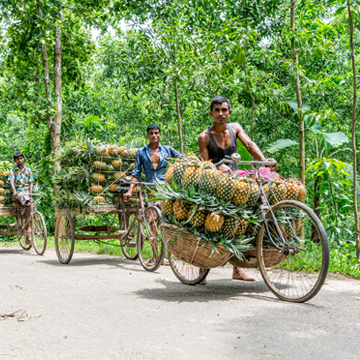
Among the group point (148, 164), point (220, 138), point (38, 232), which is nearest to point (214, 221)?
point (220, 138)

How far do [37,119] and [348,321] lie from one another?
38.1 ft

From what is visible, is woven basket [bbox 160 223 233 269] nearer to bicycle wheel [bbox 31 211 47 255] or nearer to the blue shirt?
the blue shirt

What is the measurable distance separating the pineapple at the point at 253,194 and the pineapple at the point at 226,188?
24cm

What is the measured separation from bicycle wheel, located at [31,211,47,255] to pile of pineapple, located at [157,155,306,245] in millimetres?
5964

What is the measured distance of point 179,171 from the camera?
16.3 feet

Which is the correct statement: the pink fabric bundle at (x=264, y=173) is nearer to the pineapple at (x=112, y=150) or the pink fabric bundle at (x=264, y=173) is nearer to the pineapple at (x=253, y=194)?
the pineapple at (x=253, y=194)

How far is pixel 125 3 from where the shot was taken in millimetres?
11531

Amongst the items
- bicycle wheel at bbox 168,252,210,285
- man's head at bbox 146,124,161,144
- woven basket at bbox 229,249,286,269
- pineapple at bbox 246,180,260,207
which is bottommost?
bicycle wheel at bbox 168,252,210,285

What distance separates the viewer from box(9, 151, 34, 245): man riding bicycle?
428 inches

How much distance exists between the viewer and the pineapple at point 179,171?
493 cm

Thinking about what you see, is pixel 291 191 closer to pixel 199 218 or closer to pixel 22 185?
pixel 199 218

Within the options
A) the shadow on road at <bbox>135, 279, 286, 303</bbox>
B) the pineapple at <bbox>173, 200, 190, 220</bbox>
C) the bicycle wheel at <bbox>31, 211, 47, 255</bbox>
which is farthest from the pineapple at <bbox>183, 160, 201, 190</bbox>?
the bicycle wheel at <bbox>31, 211, 47, 255</bbox>

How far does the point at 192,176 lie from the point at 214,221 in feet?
1.75

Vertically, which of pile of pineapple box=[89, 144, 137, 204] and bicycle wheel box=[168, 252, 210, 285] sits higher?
pile of pineapple box=[89, 144, 137, 204]
